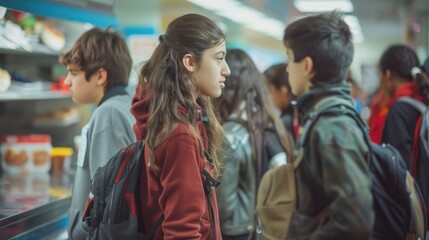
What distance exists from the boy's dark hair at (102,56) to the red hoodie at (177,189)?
836 millimetres

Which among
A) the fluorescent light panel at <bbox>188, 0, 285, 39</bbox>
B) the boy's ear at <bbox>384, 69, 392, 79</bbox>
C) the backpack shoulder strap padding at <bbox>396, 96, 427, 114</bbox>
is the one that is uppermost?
the fluorescent light panel at <bbox>188, 0, 285, 39</bbox>

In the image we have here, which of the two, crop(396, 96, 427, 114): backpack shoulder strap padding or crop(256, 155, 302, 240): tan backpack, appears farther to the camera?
crop(396, 96, 427, 114): backpack shoulder strap padding

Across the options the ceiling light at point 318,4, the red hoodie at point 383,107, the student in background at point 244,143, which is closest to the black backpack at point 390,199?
the student in background at point 244,143

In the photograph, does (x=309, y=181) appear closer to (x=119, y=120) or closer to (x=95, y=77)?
(x=119, y=120)

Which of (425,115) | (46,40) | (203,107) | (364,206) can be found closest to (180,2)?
(46,40)

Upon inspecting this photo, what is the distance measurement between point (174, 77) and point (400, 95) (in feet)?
7.24

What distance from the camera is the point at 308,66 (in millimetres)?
1954

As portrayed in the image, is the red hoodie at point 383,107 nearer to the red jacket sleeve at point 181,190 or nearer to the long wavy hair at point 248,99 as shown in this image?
the long wavy hair at point 248,99

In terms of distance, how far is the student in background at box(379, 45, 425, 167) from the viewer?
3.53m

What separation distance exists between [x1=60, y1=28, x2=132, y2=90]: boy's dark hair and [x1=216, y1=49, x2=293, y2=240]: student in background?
2.07 feet

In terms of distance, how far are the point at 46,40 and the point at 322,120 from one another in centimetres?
291

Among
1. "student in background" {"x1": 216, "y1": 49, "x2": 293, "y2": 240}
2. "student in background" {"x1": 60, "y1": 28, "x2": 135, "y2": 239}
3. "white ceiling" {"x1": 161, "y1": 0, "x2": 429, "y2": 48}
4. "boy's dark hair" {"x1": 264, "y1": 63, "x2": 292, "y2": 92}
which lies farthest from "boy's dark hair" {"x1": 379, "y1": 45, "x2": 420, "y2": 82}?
"white ceiling" {"x1": 161, "y1": 0, "x2": 429, "y2": 48}

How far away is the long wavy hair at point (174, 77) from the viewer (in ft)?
6.23

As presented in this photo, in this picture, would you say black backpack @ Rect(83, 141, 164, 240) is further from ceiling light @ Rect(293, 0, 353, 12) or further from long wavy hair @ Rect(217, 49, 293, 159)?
ceiling light @ Rect(293, 0, 353, 12)
